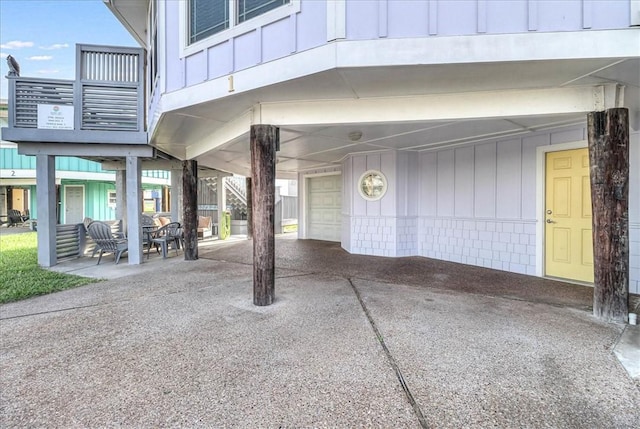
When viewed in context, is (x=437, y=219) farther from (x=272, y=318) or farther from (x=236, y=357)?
(x=236, y=357)

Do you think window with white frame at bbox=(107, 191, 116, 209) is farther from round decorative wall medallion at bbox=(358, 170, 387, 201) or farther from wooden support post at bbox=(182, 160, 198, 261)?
round decorative wall medallion at bbox=(358, 170, 387, 201)

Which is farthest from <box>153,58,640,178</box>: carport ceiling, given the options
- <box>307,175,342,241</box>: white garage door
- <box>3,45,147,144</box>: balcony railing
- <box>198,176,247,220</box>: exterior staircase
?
<box>198,176,247,220</box>: exterior staircase

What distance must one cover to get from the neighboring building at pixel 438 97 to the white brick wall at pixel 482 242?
0.02 m

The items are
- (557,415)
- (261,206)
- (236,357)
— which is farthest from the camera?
(261,206)

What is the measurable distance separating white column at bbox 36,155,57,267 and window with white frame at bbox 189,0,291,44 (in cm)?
462

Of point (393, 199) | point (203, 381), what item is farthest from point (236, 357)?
point (393, 199)

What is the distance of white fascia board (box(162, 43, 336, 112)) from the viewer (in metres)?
2.91

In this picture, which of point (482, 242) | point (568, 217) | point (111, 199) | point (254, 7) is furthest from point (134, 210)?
point (111, 199)

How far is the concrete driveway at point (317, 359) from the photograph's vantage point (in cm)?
192

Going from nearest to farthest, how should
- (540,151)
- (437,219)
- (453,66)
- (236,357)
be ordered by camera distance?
(236,357) < (453,66) < (540,151) < (437,219)

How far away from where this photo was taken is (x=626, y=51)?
2.62 metres

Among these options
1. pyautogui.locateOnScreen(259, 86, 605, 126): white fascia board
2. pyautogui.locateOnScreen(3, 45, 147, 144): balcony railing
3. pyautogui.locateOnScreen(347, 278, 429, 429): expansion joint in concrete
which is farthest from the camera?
pyautogui.locateOnScreen(3, 45, 147, 144): balcony railing

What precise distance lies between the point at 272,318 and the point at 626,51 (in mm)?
4041

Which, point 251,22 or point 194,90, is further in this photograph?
point 194,90
